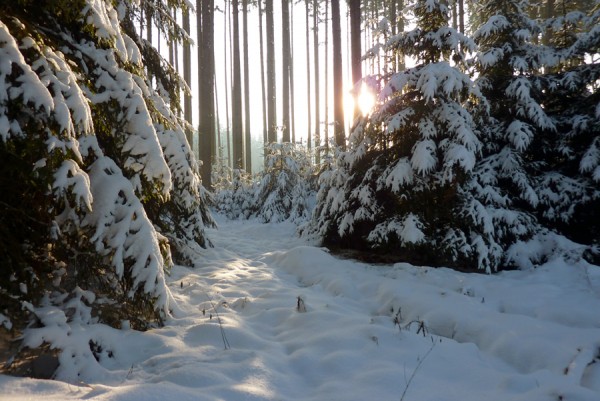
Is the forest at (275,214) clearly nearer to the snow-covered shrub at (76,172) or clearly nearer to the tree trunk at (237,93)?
the snow-covered shrub at (76,172)

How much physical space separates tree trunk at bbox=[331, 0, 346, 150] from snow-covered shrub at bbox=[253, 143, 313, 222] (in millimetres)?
2301

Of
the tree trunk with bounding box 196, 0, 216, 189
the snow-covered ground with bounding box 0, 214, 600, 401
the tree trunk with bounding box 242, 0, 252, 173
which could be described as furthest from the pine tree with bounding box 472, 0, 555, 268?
the tree trunk with bounding box 242, 0, 252, 173

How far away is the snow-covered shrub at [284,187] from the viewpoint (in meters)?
10.9

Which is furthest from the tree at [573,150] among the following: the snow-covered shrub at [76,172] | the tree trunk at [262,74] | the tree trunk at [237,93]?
the tree trunk at [262,74]

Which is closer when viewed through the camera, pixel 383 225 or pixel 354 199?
pixel 383 225

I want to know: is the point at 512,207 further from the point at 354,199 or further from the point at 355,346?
the point at 355,346

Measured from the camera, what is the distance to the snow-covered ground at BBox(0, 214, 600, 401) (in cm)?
205

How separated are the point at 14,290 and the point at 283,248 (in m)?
5.34

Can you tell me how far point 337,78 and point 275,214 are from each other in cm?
418

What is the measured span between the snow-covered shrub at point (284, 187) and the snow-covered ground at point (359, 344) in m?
6.28

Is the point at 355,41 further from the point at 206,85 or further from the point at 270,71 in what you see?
the point at 270,71

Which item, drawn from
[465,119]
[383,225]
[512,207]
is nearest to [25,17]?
[383,225]

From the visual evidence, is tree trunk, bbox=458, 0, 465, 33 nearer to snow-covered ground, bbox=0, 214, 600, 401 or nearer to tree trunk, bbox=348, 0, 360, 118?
tree trunk, bbox=348, 0, 360, 118

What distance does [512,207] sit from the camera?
18.3 feet
